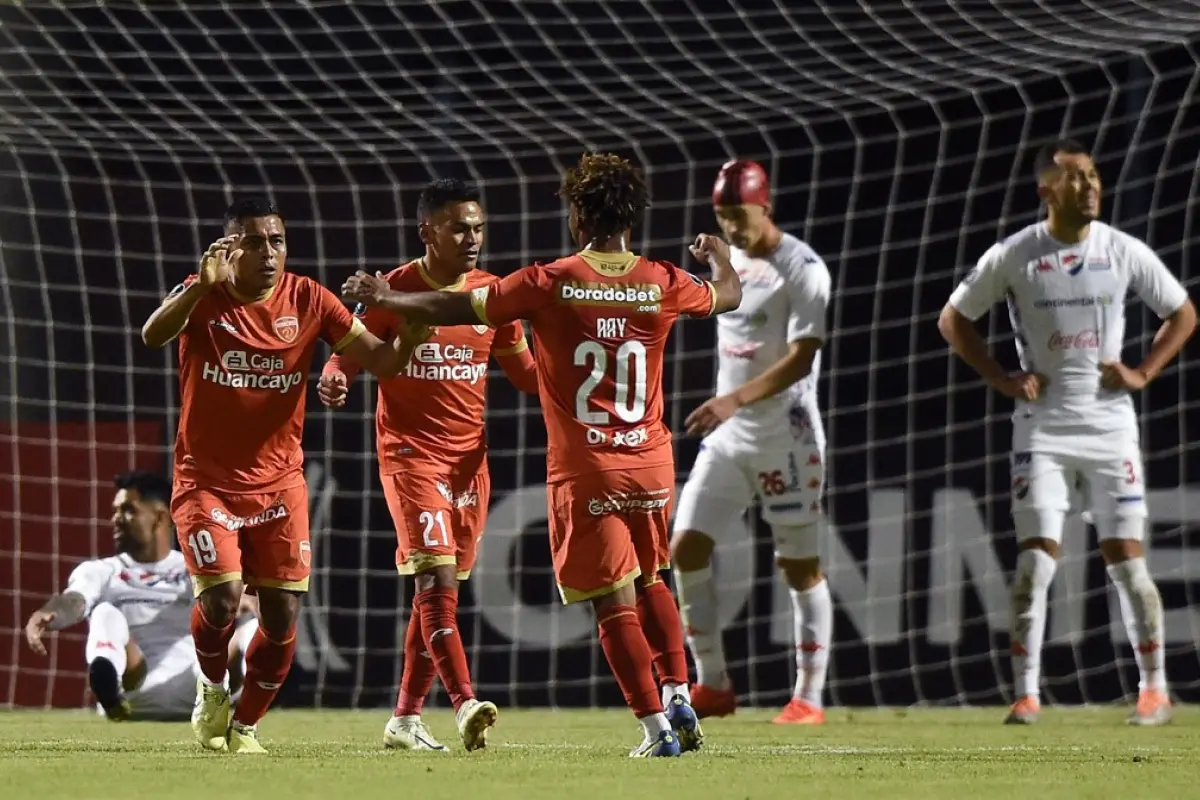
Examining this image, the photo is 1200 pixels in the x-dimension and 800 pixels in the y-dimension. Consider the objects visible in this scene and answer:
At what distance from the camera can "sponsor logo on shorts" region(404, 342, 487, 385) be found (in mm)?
6062

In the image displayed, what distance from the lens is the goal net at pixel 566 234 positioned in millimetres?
8969

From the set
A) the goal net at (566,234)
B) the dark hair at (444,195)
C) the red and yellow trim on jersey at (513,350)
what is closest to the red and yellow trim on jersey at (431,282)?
the dark hair at (444,195)

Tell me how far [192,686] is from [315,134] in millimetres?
2876

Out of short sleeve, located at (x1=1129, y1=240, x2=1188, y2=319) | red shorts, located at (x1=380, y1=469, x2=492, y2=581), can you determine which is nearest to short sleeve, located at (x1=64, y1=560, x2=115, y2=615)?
red shorts, located at (x1=380, y1=469, x2=492, y2=581)

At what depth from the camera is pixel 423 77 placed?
9914 millimetres

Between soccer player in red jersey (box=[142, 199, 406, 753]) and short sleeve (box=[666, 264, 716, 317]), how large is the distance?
3.00 ft

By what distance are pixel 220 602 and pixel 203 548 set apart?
6.0 inches

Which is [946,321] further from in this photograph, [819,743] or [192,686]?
[192,686]

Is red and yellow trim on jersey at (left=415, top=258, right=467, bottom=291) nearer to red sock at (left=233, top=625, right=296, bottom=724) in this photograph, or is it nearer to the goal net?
red sock at (left=233, top=625, right=296, bottom=724)

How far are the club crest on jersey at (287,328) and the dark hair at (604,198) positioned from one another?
934mm

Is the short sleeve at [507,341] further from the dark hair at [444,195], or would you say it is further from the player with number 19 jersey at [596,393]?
the player with number 19 jersey at [596,393]

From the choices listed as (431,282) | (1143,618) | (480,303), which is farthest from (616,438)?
(1143,618)

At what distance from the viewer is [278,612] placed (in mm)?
5730

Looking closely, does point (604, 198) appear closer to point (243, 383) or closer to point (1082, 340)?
point (243, 383)
